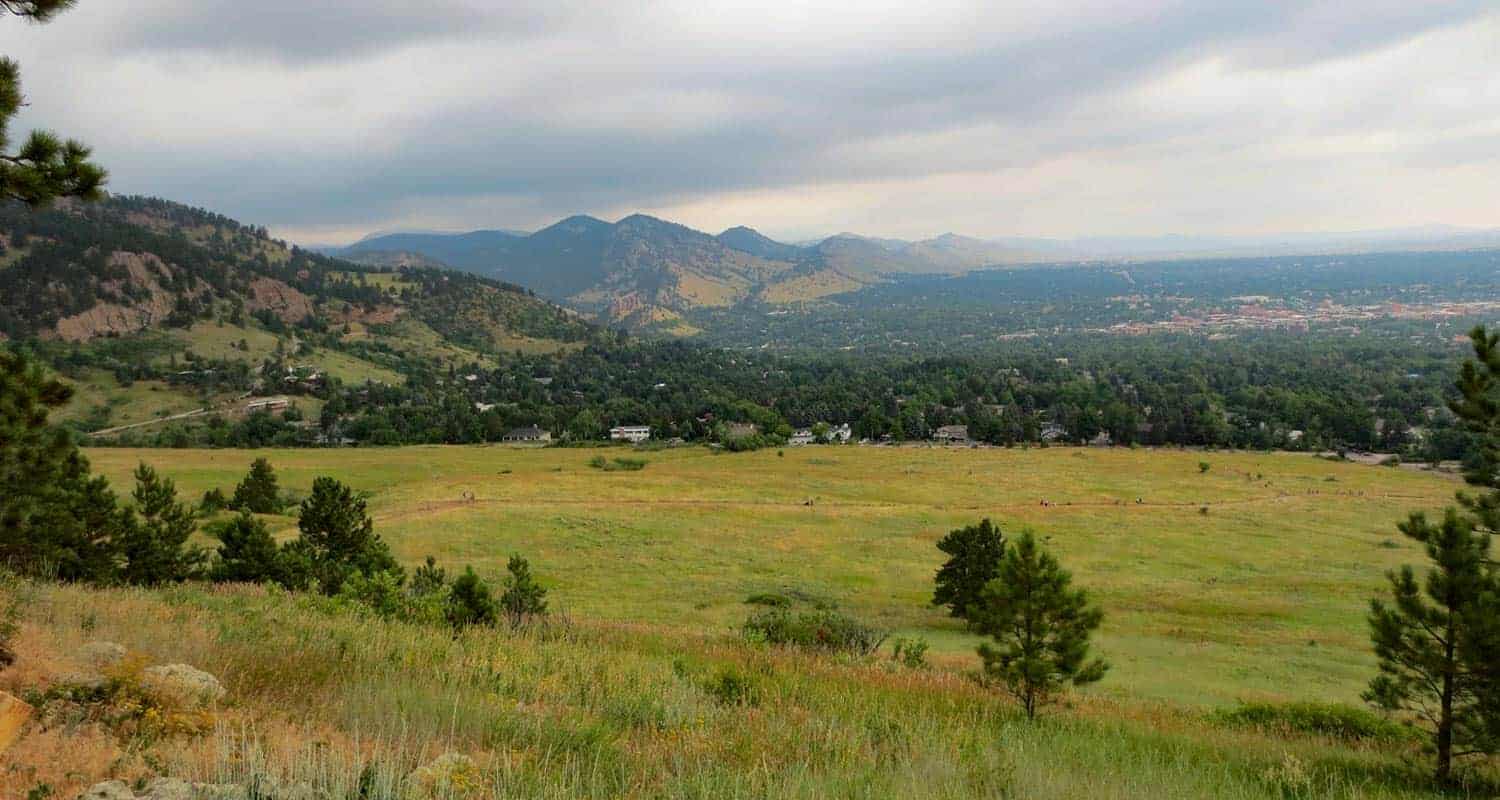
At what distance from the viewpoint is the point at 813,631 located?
63.3 ft

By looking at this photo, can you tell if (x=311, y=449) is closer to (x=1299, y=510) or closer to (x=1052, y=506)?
(x=1052, y=506)

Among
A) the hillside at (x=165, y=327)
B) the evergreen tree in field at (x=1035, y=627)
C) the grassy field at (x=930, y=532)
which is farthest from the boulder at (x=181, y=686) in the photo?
the hillside at (x=165, y=327)

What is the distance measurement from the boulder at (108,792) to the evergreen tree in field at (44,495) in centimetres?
607

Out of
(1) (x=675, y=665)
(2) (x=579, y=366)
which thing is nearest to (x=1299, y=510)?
(1) (x=675, y=665)

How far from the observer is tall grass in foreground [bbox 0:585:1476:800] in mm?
5078

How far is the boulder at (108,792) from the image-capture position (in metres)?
4.04

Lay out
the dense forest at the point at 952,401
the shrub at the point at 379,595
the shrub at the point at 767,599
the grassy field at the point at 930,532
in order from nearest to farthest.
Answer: the shrub at the point at 379,595 < the grassy field at the point at 930,532 < the shrub at the point at 767,599 < the dense forest at the point at 952,401

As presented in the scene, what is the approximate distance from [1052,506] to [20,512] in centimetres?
6113

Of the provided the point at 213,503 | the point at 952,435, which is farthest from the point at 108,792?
the point at 952,435

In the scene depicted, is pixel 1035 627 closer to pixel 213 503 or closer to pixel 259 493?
pixel 213 503

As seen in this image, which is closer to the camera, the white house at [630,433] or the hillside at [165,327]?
the white house at [630,433]

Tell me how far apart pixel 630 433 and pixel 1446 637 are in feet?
370

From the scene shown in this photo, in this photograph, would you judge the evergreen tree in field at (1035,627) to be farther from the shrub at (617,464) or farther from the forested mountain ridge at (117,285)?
the forested mountain ridge at (117,285)

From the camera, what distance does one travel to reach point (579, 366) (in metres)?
181
